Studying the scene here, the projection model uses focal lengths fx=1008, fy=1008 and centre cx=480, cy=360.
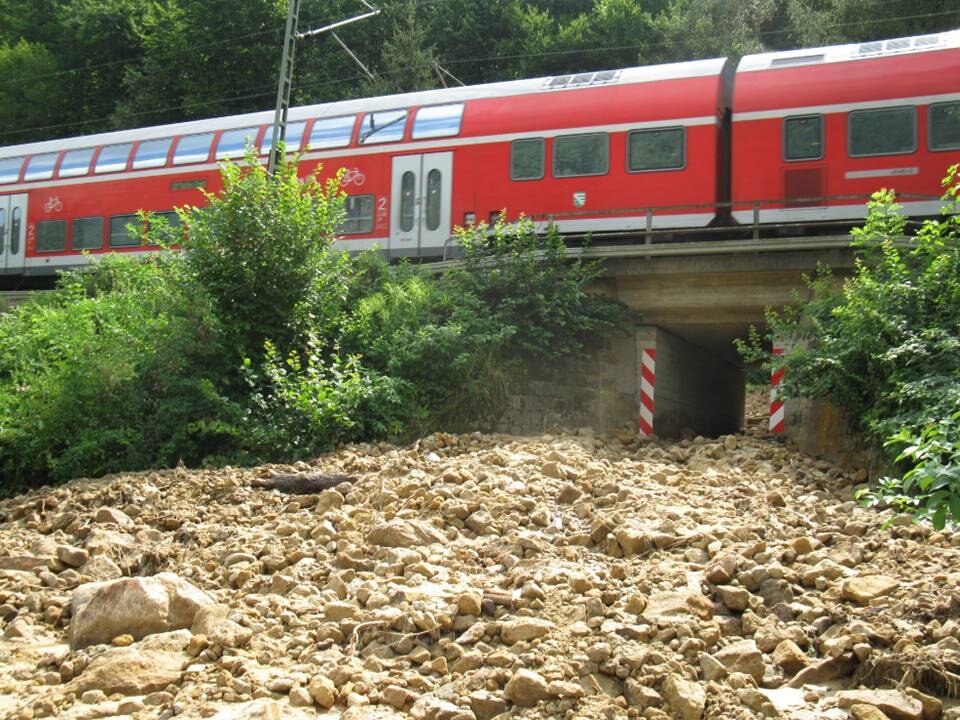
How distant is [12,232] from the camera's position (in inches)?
980

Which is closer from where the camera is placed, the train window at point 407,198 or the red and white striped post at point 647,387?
the red and white striped post at point 647,387

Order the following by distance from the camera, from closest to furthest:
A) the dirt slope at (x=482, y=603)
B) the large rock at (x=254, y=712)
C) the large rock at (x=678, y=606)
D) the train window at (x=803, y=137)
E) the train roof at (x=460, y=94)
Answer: the large rock at (x=254, y=712) → the dirt slope at (x=482, y=603) → the large rock at (x=678, y=606) → the train window at (x=803, y=137) → the train roof at (x=460, y=94)

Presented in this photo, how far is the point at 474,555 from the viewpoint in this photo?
7656 mm

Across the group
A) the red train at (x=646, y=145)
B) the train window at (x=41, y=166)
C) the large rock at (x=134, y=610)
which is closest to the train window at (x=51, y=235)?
the train window at (x=41, y=166)

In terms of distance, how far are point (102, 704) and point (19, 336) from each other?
11.0 metres

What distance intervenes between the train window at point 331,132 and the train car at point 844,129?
24.4ft

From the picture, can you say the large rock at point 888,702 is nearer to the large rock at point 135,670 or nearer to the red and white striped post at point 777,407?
the large rock at point 135,670

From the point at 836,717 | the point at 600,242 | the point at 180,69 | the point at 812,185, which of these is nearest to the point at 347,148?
the point at 600,242

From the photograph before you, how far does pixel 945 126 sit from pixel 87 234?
1809 centimetres

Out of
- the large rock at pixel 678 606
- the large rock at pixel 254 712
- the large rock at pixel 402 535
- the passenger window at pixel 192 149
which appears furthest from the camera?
the passenger window at pixel 192 149

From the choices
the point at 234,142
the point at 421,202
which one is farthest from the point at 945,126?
the point at 234,142

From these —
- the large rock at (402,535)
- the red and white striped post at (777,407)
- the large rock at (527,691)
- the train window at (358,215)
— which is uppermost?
the train window at (358,215)

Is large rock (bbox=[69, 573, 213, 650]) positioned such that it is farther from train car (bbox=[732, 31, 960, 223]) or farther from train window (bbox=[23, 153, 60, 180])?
train window (bbox=[23, 153, 60, 180])

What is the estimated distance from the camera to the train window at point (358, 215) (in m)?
19.2
